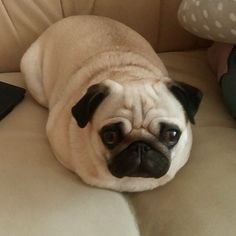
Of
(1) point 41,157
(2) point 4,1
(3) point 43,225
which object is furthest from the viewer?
(2) point 4,1

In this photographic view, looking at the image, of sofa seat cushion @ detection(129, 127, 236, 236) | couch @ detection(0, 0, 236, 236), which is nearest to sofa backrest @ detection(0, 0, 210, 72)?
couch @ detection(0, 0, 236, 236)

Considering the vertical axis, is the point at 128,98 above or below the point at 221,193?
above

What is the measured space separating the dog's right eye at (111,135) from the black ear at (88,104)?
1.7 inches

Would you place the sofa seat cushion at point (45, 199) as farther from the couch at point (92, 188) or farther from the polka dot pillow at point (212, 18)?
the polka dot pillow at point (212, 18)

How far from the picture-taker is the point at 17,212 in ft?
3.40

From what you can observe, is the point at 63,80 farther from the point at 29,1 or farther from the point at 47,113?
the point at 29,1

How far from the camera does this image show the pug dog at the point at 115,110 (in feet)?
3.50

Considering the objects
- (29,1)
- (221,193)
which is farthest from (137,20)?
(221,193)

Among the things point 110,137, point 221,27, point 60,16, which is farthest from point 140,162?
point 60,16

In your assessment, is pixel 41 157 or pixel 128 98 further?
pixel 41 157

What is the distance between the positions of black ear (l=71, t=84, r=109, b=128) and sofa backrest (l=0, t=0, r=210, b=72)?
0.53 meters

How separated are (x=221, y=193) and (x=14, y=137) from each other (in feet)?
1.66

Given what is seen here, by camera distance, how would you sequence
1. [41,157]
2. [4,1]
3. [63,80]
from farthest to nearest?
[4,1] → [63,80] → [41,157]

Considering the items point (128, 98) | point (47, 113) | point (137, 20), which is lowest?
point (47, 113)
